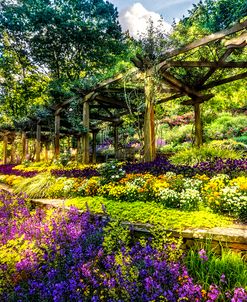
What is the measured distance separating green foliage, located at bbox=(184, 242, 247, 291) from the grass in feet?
1.51

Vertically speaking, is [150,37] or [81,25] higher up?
[81,25]

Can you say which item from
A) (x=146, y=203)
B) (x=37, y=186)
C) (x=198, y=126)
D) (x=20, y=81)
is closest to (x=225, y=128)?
(x=198, y=126)

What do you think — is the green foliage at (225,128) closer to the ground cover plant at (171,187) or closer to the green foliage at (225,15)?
the green foliage at (225,15)

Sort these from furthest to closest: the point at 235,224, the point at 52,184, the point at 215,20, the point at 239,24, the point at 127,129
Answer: the point at 127,129 < the point at 215,20 < the point at 52,184 < the point at 239,24 < the point at 235,224

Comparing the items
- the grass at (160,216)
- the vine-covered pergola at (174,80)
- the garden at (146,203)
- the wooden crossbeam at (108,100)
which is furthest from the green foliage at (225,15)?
the grass at (160,216)

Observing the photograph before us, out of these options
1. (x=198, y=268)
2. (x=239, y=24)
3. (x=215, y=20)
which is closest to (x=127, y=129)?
(x=215, y=20)

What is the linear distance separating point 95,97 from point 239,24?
555cm

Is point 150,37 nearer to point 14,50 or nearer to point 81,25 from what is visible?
point 81,25

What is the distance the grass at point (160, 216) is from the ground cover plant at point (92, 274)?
0.53 m

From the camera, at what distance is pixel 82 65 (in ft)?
66.5

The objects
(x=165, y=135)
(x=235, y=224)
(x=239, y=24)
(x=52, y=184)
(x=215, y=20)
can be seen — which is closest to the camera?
(x=235, y=224)

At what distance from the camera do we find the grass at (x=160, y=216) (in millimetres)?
2957

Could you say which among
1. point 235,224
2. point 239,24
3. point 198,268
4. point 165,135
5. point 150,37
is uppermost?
point 150,37

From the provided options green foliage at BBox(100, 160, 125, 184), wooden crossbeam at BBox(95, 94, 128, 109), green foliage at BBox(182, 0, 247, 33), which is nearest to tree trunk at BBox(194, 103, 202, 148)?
green foliage at BBox(182, 0, 247, 33)
